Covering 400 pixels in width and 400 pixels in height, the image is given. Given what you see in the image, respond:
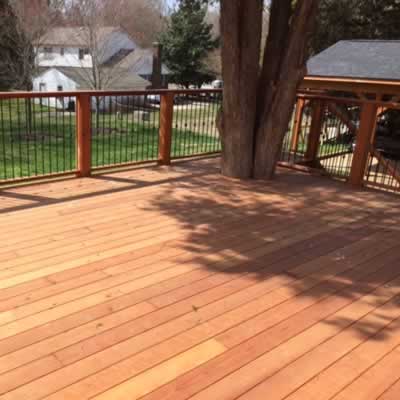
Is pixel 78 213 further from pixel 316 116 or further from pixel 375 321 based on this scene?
pixel 316 116

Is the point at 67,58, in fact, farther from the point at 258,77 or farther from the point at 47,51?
the point at 258,77

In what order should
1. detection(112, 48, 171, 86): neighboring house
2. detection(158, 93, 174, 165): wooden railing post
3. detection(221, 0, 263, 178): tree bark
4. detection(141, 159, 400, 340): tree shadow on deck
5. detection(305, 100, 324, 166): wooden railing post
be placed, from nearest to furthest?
1. detection(141, 159, 400, 340): tree shadow on deck
2. detection(221, 0, 263, 178): tree bark
3. detection(158, 93, 174, 165): wooden railing post
4. detection(305, 100, 324, 166): wooden railing post
5. detection(112, 48, 171, 86): neighboring house

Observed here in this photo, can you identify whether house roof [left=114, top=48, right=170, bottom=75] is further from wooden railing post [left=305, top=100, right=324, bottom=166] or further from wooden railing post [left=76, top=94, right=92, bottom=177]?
wooden railing post [left=76, top=94, right=92, bottom=177]

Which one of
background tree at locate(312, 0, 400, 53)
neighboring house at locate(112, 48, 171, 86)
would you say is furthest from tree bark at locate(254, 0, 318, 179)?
neighboring house at locate(112, 48, 171, 86)

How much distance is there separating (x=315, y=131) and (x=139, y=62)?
22.1 m

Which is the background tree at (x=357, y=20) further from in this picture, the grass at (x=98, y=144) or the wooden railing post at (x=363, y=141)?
the wooden railing post at (x=363, y=141)

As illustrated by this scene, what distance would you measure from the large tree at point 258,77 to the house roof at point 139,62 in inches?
635

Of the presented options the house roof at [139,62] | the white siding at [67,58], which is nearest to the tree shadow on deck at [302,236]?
the white siding at [67,58]

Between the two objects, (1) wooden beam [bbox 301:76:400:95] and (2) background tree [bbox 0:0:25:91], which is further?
(2) background tree [bbox 0:0:25:91]

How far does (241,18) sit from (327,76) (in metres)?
6.96

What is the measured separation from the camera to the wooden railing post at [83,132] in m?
4.82

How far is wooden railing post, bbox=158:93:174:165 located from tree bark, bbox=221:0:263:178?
2.36 feet

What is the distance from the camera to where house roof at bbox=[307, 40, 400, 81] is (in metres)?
10.7

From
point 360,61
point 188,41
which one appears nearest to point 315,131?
point 360,61
